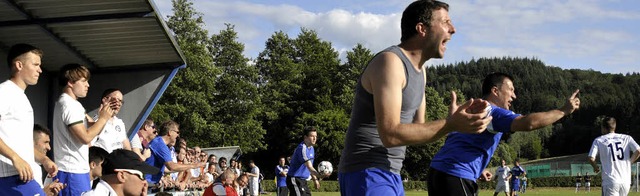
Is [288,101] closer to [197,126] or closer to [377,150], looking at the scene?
[197,126]

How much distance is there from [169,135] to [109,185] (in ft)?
26.9

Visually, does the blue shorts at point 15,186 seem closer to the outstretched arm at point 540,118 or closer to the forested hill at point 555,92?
the outstretched arm at point 540,118

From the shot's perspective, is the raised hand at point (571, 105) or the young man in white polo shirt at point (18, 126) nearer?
the young man in white polo shirt at point (18, 126)

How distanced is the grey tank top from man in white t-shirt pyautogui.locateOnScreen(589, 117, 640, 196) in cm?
1155

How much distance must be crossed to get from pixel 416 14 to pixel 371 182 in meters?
0.99

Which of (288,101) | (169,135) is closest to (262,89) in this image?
(288,101)

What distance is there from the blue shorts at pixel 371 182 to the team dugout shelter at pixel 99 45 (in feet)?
31.5

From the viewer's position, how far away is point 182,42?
2525 inches

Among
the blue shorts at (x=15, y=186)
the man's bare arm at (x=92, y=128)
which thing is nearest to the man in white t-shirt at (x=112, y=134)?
the man's bare arm at (x=92, y=128)

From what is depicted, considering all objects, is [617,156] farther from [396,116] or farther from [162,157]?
[396,116]

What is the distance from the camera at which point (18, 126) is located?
23.3ft

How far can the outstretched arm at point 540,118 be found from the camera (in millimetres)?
6879

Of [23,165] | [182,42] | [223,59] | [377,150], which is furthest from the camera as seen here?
[223,59]

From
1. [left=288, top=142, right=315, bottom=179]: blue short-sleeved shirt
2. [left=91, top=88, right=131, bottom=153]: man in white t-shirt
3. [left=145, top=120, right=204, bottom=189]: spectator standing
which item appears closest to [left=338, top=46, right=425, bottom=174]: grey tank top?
[left=91, top=88, right=131, bottom=153]: man in white t-shirt
